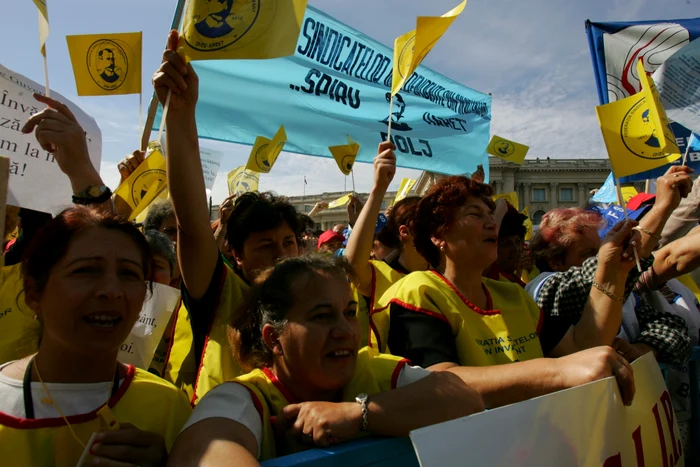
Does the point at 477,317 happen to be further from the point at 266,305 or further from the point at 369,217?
the point at 266,305

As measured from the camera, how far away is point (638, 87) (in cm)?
379

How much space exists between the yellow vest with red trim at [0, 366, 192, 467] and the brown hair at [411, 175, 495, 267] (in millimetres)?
1452

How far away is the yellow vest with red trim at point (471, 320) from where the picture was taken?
6.87 feet

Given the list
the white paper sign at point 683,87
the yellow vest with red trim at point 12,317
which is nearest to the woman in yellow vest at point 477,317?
the yellow vest with red trim at point 12,317

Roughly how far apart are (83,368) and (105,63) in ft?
6.83

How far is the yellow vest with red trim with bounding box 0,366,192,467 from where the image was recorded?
4.22 ft

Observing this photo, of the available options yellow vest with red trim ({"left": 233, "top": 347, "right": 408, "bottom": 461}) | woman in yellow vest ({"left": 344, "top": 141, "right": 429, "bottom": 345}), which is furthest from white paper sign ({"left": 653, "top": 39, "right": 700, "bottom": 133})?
yellow vest with red trim ({"left": 233, "top": 347, "right": 408, "bottom": 461})

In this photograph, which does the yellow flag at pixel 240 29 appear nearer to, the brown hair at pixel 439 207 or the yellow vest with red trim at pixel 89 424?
the brown hair at pixel 439 207

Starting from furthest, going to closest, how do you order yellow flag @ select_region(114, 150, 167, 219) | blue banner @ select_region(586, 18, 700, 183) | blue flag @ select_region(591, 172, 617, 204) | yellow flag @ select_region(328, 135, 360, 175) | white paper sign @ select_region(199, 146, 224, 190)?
blue flag @ select_region(591, 172, 617, 204), white paper sign @ select_region(199, 146, 224, 190), yellow flag @ select_region(328, 135, 360, 175), blue banner @ select_region(586, 18, 700, 183), yellow flag @ select_region(114, 150, 167, 219)

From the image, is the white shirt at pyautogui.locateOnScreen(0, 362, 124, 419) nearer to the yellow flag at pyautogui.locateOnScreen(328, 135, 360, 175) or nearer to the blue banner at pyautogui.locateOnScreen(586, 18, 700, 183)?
the blue banner at pyautogui.locateOnScreen(586, 18, 700, 183)

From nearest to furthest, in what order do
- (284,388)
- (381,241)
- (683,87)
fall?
1. (284,388)
2. (683,87)
3. (381,241)

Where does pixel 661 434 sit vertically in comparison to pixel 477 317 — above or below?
below

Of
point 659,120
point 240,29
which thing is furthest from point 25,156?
point 659,120

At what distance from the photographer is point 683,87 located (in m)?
3.54
